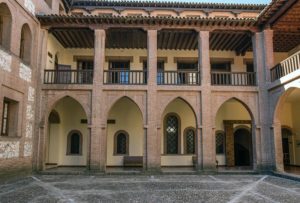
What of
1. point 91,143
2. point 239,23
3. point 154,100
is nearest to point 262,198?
point 154,100

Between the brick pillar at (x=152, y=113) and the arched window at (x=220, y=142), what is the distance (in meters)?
5.73

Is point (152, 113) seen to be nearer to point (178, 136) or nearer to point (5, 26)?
point (178, 136)

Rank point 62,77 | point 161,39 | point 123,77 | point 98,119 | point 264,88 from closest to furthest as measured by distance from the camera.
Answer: point 98,119, point 264,88, point 62,77, point 161,39, point 123,77

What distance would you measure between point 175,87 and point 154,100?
4.38 feet

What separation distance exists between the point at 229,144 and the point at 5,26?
14349 mm

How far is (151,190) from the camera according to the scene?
1022 cm

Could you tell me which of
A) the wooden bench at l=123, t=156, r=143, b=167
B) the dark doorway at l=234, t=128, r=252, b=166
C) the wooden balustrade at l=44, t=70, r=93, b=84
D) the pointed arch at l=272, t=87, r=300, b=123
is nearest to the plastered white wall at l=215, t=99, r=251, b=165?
the dark doorway at l=234, t=128, r=252, b=166

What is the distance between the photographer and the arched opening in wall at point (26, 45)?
565 inches

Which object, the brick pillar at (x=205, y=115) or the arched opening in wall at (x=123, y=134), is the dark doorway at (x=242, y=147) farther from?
the arched opening in wall at (x=123, y=134)

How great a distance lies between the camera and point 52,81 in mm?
15836

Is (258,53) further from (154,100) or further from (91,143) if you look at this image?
(91,143)

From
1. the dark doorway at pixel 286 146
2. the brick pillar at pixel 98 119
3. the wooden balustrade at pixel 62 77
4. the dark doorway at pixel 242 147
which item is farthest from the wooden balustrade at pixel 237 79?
the wooden balustrade at pixel 62 77

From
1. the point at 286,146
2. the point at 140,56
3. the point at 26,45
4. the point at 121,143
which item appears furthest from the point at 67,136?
the point at 286,146

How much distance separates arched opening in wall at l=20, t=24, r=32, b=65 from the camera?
47.1 ft
